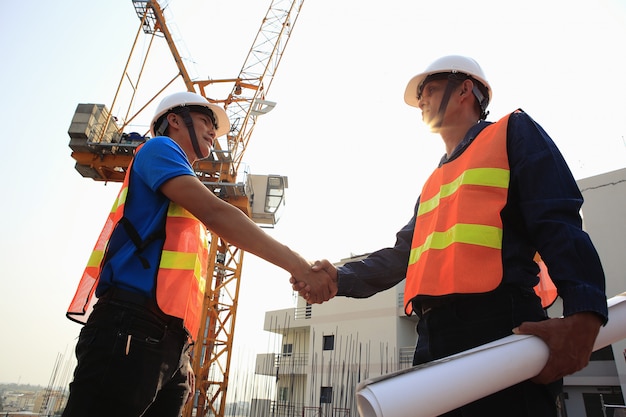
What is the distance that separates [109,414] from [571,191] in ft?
6.45

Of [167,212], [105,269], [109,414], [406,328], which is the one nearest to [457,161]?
[167,212]

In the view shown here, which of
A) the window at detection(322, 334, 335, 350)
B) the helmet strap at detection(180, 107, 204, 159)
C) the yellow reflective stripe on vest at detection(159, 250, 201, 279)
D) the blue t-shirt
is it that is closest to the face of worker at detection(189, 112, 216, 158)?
the helmet strap at detection(180, 107, 204, 159)

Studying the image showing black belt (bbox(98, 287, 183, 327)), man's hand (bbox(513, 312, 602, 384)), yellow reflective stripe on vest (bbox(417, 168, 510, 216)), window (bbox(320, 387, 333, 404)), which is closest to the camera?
man's hand (bbox(513, 312, 602, 384))

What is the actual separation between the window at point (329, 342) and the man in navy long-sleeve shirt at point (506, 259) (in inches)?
955

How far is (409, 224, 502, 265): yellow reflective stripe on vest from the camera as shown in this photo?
170 cm

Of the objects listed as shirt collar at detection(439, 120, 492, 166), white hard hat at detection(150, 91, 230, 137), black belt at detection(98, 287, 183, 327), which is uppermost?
white hard hat at detection(150, 91, 230, 137)

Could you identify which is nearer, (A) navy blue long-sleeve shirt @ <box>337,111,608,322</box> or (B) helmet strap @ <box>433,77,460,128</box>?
(A) navy blue long-sleeve shirt @ <box>337,111,608,322</box>

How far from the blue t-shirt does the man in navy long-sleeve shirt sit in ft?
3.97

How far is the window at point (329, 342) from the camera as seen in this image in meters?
25.2

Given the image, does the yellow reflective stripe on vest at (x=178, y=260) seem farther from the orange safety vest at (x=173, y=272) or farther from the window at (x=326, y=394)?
the window at (x=326, y=394)

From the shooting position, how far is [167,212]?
214 cm

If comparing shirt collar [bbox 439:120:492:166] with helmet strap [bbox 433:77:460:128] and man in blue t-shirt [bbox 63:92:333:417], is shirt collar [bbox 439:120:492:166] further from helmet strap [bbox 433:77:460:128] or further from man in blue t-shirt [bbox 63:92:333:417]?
man in blue t-shirt [bbox 63:92:333:417]

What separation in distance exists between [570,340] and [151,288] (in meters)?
1.64

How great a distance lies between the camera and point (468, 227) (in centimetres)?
177
